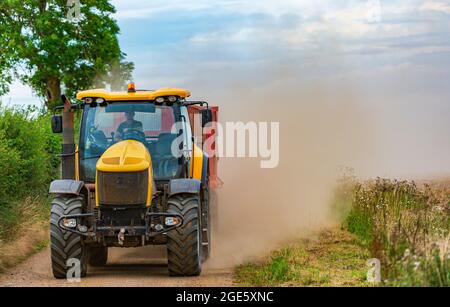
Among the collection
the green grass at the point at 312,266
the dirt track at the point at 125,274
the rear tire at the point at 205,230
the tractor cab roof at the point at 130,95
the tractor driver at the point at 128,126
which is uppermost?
the tractor cab roof at the point at 130,95

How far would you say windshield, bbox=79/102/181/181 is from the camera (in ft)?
47.3

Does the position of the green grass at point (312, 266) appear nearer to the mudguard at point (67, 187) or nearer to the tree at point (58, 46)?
the mudguard at point (67, 187)

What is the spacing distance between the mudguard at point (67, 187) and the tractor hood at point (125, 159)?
50 centimetres

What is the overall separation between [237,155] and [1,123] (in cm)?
636

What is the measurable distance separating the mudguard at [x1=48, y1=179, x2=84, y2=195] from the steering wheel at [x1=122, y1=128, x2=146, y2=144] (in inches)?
39.1

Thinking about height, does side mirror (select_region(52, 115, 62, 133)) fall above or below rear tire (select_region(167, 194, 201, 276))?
above

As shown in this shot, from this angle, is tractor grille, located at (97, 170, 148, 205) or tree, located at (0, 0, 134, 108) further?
tree, located at (0, 0, 134, 108)

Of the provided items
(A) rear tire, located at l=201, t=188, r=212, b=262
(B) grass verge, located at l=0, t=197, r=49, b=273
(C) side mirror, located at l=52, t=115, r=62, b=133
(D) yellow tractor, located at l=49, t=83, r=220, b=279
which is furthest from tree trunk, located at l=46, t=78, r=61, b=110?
(C) side mirror, located at l=52, t=115, r=62, b=133

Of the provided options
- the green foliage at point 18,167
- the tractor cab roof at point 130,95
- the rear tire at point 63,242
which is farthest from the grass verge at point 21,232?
the tractor cab roof at point 130,95

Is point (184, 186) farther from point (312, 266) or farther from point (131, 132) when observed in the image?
point (312, 266)

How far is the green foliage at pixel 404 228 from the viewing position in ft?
33.8

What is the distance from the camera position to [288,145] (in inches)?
1075

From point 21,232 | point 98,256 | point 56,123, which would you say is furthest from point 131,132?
point 21,232

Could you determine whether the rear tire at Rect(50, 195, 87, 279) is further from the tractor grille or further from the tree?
the tree
